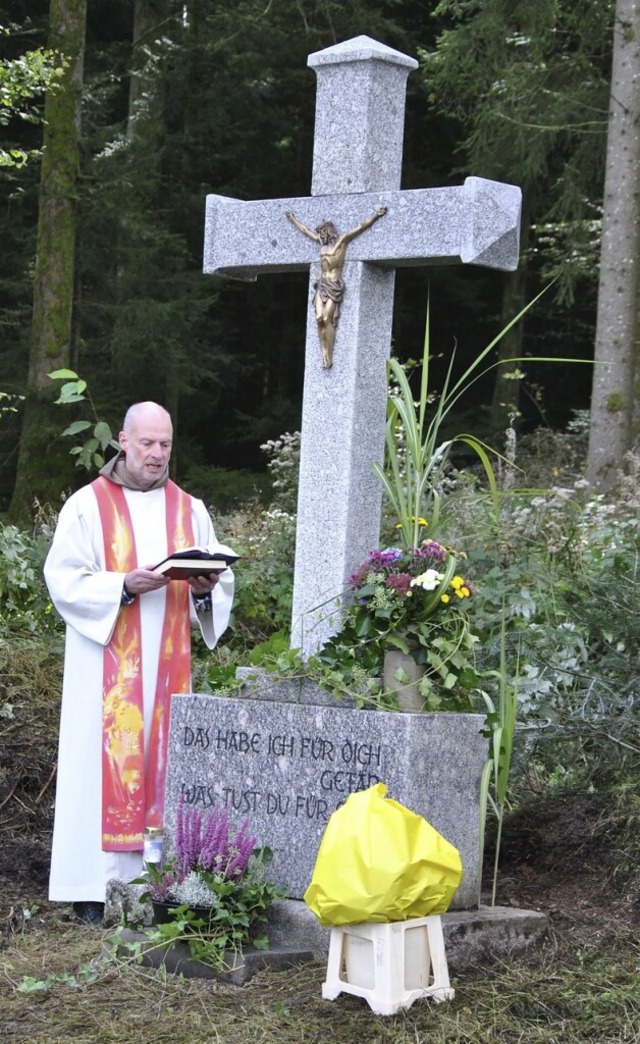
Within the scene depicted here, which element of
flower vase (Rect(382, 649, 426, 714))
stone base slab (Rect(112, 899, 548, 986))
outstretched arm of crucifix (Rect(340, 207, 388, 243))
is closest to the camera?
stone base slab (Rect(112, 899, 548, 986))

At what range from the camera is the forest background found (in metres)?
15.3

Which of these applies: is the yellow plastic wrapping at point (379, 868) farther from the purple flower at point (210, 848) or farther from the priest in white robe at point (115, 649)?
the priest in white robe at point (115, 649)

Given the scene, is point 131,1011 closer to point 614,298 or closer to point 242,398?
point 614,298

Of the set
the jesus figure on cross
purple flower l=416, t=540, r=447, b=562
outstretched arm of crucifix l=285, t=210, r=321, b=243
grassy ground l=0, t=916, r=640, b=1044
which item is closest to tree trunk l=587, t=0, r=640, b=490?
outstretched arm of crucifix l=285, t=210, r=321, b=243

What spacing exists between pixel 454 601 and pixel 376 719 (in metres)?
0.54

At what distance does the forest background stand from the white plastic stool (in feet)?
27.9

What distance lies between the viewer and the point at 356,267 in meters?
5.48

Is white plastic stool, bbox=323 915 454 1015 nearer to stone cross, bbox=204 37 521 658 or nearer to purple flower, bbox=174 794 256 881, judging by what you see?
purple flower, bbox=174 794 256 881

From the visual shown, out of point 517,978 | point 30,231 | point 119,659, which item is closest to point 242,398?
point 30,231

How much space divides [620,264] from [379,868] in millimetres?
9103

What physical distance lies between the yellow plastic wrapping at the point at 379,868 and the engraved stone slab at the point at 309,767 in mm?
520

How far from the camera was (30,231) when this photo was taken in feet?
64.0

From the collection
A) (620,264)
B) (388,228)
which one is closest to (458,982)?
(388,228)

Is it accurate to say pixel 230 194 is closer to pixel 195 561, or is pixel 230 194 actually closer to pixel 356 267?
pixel 356 267
